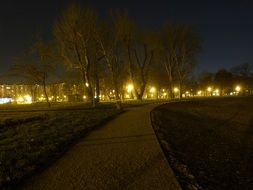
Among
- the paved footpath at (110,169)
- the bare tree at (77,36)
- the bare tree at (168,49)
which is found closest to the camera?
the paved footpath at (110,169)

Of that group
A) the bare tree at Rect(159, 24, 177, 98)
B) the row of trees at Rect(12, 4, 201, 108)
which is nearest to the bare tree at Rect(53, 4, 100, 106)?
the row of trees at Rect(12, 4, 201, 108)

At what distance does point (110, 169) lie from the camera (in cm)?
770

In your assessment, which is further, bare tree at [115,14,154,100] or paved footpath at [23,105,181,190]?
bare tree at [115,14,154,100]

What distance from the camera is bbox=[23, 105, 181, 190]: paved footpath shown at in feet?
21.5

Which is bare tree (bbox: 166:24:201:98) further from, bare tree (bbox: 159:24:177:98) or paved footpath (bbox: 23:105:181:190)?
paved footpath (bbox: 23:105:181:190)

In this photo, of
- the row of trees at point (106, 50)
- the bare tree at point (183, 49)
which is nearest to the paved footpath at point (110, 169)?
the row of trees at point (106, 50)

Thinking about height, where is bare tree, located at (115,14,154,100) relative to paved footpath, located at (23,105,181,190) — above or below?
above

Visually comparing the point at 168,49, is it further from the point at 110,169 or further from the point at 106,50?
the point at 110,169

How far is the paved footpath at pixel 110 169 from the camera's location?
6.57 metres

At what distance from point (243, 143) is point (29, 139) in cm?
1156

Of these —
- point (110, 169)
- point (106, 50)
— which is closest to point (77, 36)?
point (106, 50)

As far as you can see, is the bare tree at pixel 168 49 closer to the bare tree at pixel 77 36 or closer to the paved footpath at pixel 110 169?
the bare tree at pixel 77 36

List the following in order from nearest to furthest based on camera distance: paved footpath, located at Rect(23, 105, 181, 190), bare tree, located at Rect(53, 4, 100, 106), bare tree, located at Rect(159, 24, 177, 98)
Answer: paved footpath, located at Rect(23, 105, 181, 190) → bare tree, located at Rect(53, 4, 100, 106) → bare tree, located at Rect(159, 24, 177, 98)

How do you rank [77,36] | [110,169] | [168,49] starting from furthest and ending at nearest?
1. [168,49]
2. [77,36]
3. [110,169]
